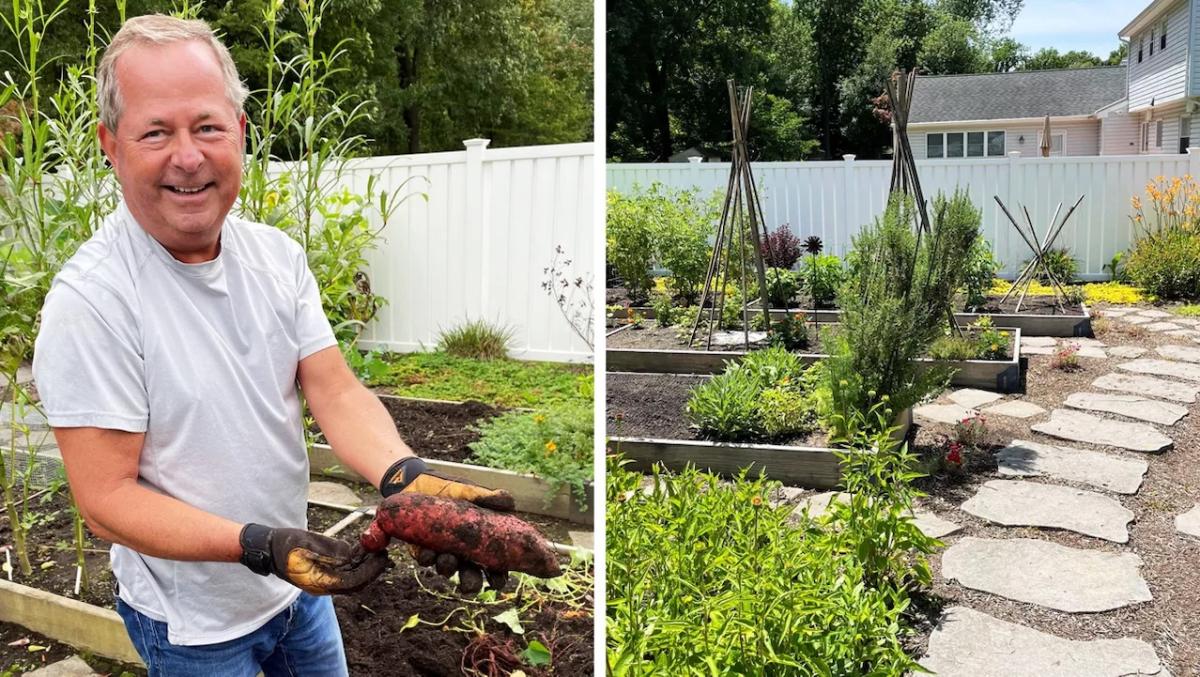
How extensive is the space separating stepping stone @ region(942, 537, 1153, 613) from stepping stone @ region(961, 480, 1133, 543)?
157 mm

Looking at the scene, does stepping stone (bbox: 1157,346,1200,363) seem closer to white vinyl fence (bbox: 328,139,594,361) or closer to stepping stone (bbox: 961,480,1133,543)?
stepping stone (bbox: 961,480,1133,543)

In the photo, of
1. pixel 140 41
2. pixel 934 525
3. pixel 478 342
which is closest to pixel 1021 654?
pixel 934 525

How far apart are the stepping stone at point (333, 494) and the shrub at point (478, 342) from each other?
1783 millimetres

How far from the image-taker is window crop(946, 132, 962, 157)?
20.9m

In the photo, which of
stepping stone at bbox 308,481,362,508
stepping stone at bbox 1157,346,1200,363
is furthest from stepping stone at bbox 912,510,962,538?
stepping stone at bbox 1157,346,1200,363

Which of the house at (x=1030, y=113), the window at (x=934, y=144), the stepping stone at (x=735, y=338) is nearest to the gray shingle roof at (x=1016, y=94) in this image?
the house at (x=1030, y=113)

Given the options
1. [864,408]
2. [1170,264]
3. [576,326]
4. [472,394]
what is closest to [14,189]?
[472,394]

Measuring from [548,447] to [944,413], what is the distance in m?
2.23

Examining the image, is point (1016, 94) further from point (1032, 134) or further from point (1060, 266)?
point (1060, 266)

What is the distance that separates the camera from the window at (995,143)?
67.5 feet

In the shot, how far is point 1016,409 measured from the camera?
4477 mm

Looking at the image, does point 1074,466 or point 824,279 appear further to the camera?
point 824,279

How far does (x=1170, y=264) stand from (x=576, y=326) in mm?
4966

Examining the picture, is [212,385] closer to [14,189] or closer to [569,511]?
[14,189]
